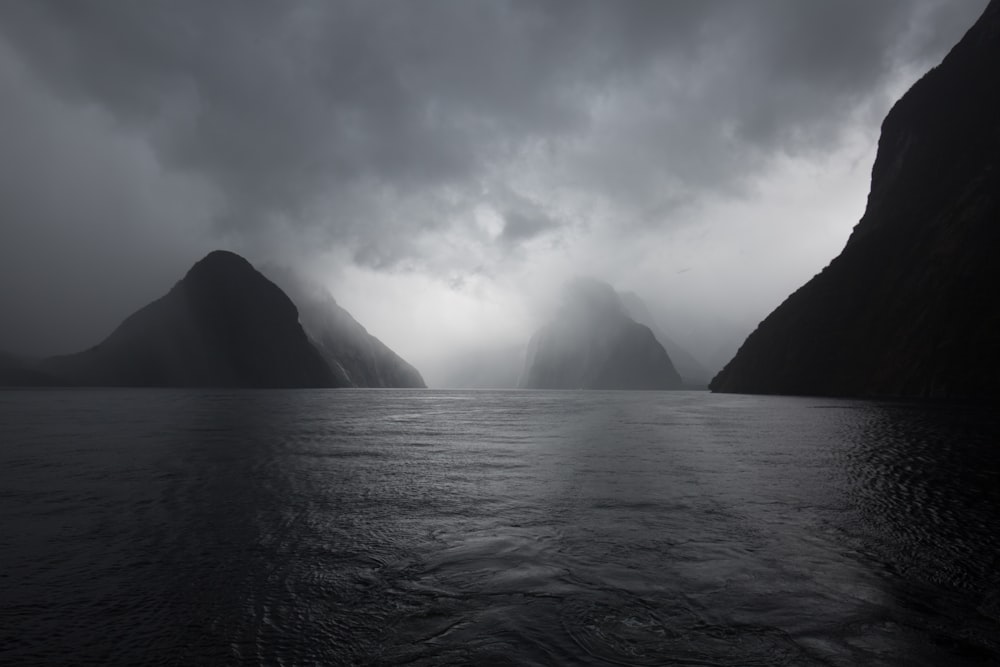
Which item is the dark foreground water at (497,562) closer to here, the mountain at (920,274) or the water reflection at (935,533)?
the water reflection at (935,533)

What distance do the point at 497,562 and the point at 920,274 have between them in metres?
145

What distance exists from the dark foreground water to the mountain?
3908 inches

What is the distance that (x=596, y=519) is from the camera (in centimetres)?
1673

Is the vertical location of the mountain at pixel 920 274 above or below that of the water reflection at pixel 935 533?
above

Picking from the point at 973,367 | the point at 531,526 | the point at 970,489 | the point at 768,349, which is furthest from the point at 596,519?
the point at 768,349

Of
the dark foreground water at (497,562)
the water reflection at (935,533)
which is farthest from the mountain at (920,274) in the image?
the dark foreground water at (497,562)

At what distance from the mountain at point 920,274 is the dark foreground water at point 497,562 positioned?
326ft

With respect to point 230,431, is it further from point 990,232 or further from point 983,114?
point 983,114

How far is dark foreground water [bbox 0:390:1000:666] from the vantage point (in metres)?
8.55

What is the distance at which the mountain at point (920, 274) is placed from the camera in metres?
102

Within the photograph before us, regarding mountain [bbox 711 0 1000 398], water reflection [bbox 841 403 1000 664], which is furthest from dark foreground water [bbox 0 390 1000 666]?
mountain [bbox 711 0 1000 398]

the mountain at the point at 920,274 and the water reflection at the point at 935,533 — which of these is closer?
the water reflection at the point at 935,533

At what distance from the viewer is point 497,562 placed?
12.6m

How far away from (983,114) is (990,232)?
45.9 m
